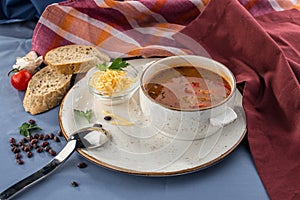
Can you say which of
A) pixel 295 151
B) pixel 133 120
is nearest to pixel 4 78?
pixel 133 120

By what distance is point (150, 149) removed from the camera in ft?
4.39

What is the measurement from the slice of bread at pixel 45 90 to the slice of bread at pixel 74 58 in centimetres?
3

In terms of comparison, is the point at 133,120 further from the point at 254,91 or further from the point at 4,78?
the point at 4,78

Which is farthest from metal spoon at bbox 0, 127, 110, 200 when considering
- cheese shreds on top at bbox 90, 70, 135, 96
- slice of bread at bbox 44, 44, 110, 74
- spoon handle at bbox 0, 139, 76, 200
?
slice of bread at bbox 44, 44, 110, 74

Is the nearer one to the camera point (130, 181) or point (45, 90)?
point (130, 181)

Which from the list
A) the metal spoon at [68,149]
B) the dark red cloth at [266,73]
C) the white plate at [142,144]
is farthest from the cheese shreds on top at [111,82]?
the dark red cloth at [266,73]

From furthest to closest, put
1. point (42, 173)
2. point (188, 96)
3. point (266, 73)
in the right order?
point (266, 73)
point (188, 96)
point (42, 173)

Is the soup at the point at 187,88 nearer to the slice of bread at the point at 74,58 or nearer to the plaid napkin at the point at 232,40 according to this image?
the plaid napkin at the point at 232,40

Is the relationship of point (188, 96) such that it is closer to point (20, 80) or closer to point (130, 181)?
point (130, 181)

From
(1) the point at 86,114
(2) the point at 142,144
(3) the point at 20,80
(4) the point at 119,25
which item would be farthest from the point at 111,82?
(4) the point at 119,25

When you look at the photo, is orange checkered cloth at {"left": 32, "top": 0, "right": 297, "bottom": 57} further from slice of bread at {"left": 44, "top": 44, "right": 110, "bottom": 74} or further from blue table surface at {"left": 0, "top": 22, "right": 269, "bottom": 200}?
blue table surface at {"left": 0, "top": 22, "right": 269, "bottom": 200}

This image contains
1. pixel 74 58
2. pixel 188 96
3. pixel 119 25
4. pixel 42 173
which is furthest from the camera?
pixel 119 25

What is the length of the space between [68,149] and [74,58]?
0.50 metres

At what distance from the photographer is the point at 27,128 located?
1.44 meters
